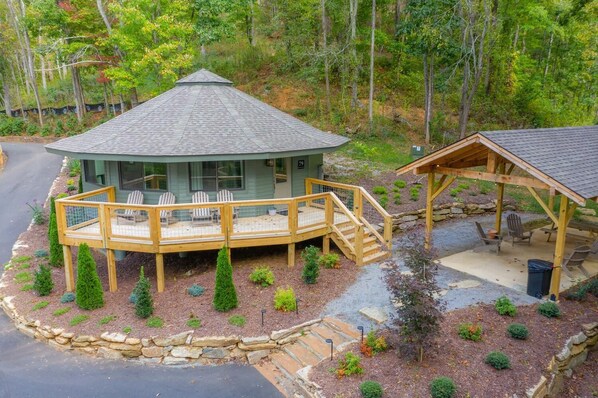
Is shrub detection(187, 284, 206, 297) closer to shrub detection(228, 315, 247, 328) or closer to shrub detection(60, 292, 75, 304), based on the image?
shrub detection(228, 315, 247, 328)

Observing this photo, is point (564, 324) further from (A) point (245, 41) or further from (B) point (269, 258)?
(A) point (245, 41)

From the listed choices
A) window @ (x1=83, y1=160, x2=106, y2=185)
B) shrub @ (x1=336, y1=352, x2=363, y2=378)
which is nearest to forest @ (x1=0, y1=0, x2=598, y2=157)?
window @ (x1=83, y1=160, x2=106, y2=185)

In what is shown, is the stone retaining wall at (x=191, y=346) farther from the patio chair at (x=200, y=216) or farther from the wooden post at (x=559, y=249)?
the wooden post at (x=559, y=249)

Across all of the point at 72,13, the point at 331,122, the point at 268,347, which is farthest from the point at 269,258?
the point at 72,13

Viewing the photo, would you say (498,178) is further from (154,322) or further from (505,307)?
(154,322)

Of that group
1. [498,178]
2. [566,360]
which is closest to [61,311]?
[566,360]

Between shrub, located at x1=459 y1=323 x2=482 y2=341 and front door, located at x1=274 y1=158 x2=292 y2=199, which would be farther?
front door, located at x1=274 y1=158 x2=292 y2=199
